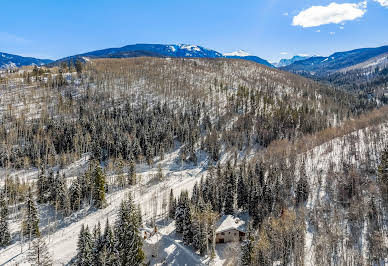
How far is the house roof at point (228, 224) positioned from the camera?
5178 cm

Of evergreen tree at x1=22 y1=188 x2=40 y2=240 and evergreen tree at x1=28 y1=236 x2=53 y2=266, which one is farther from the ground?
evergreen tree at x1=28 y1=236 x2=53 y2=266

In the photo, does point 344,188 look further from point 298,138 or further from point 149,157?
point 149,157

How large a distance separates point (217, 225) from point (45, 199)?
4812 centimetres

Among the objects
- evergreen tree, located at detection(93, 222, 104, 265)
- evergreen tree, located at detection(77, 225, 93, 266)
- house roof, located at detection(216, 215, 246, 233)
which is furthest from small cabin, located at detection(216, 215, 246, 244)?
evergreen tree, located at detection(77, 225, 93, 266)

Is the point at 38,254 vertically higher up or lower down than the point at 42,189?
higher up

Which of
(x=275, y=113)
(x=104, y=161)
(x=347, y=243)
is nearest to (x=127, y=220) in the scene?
(x=347, y=243)

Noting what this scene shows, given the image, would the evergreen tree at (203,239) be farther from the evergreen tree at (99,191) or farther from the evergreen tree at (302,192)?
the evergreen tree at (302,192)

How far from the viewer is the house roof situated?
51.8 meters

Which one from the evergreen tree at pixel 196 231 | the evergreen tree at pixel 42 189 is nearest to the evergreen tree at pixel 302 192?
the evergreen tree at pixel 196 231

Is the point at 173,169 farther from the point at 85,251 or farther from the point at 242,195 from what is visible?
the point at 85,251

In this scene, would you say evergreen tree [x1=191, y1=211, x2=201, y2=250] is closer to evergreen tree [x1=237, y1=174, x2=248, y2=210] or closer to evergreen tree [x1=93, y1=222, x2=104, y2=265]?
evergreen tree [x1=93, y1=222, x2=104, y2=265]

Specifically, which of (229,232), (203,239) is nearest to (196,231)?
(203,239)

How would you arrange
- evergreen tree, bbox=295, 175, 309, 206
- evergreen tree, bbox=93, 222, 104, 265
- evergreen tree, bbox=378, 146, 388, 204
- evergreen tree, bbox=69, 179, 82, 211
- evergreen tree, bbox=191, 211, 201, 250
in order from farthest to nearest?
evergreen tree, bbox=295, 175, 309, 206
evergreen tree, bbox=69, 179, 82, 211
evergreen tree, bbox=378, 146, 388, 204
evergreen tree, bbox=191, 211, 201, 250
evergreen tree, bbox=93, 222, 104, 265

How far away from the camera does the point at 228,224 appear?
53000 mm
